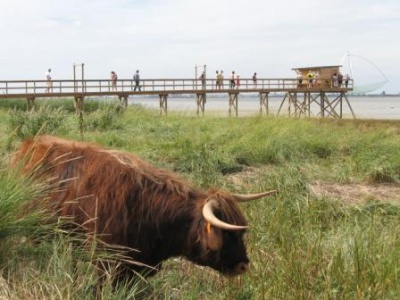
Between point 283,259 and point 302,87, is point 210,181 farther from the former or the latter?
point 302,87

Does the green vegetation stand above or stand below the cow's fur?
below

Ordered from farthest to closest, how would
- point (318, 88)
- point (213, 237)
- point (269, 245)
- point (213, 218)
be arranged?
point (318, 88), point (269, 245), point (213, 237), point (213, 218)

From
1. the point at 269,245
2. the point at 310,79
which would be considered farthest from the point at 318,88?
the point at 269,245

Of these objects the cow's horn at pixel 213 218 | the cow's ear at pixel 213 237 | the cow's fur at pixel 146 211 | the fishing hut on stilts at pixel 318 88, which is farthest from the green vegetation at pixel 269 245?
the fishing hut on stilts at pixel 318 88

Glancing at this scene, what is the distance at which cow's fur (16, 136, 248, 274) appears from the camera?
4.97 m

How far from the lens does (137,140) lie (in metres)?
14.7

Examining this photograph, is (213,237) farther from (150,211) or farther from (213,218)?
(150,211)

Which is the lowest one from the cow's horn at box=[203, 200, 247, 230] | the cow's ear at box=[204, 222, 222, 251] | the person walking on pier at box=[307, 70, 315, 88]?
the cow's ear at box=[204, 222, 222, 251]

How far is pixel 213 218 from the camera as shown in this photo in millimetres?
4723

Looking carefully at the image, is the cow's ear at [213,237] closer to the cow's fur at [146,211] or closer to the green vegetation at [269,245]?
the cow's fur at [146,211]

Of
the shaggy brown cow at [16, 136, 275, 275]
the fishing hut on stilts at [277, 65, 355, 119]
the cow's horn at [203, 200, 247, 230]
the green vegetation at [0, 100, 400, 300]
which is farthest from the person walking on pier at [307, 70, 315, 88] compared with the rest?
the cow's horn at [203, 200, 247, 230]

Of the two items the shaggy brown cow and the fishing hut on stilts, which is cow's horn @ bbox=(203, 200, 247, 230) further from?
the fishing hut on stilts

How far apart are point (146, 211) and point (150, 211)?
38 millimetres

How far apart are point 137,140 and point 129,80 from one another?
27149mm
